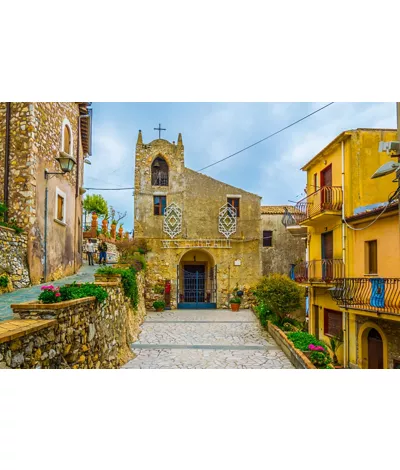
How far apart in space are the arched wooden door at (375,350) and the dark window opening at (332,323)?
1106 mm

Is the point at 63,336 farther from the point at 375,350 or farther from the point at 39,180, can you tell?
the point at 375,350

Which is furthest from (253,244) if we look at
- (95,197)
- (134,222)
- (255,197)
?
(95,197)

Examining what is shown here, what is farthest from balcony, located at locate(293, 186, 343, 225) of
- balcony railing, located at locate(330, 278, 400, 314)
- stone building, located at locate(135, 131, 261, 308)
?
stone building, located at locate(135, 131, 261, 308)

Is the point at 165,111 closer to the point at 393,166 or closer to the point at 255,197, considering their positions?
the point at 393,166

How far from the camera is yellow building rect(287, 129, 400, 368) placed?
613cm

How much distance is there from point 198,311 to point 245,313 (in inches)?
67.5

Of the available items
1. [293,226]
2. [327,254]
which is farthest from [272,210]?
[327,254]

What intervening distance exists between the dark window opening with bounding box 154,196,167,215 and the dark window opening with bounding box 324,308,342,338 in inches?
280

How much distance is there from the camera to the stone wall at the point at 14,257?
18.9 feet

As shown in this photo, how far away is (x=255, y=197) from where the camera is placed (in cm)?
1352

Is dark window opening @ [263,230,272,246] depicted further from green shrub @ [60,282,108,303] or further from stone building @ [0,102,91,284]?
green shrub @ [60,282,108,303]

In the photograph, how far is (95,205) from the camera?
24.3 metres

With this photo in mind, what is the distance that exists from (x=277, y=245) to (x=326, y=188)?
26.4 ft

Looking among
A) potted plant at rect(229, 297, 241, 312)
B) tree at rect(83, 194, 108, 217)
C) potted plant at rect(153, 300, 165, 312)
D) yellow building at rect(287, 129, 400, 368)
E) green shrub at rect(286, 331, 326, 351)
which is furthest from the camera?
tree at rect(83, 194, 108, 217)
